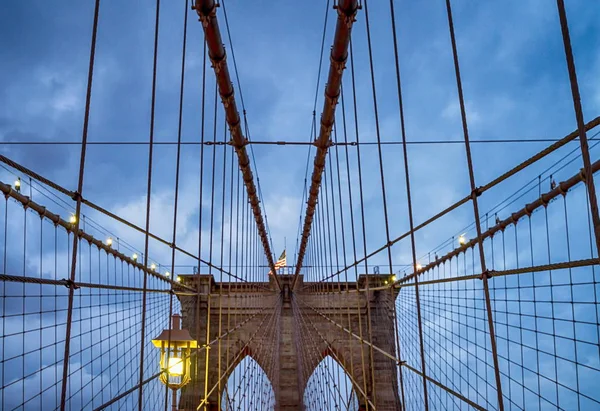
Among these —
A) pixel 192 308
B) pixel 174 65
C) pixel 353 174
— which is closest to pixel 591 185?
pixel 192 308

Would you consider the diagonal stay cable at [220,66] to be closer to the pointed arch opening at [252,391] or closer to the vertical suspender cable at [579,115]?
the vertical suspender cable at [579,115]

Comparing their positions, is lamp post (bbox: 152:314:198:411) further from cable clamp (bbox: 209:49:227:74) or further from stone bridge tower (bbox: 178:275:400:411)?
stone bridge tower (bbox: 178:275:400:411)

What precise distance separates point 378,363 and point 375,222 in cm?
9106

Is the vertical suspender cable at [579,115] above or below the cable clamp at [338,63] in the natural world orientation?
below

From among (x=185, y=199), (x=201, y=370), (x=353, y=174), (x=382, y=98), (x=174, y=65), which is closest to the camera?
(x=201, y=370)

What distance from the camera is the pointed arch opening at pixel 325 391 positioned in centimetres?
797

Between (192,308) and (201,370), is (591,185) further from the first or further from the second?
(192,308)

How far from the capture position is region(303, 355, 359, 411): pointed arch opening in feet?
26.2

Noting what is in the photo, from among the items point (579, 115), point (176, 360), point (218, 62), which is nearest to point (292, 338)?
point (176, 360)

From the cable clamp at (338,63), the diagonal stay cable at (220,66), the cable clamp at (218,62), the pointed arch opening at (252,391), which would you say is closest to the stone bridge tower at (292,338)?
the pointed arch opening at (252,391)

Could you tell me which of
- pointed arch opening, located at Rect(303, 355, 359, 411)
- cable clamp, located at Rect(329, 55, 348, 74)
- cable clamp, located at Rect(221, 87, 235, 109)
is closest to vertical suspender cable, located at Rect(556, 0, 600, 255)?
cable clamp, located at Rect(329, 55, 348, 74)

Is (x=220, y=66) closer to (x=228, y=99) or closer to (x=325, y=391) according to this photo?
(x=228, y=99)

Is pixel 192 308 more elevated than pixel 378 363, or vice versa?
pixel 192 308

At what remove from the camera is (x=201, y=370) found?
15094mm
